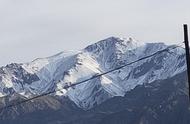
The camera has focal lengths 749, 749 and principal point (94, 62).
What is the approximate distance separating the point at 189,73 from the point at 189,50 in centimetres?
207

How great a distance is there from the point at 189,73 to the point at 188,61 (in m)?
0.67

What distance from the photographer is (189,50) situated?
142 feet

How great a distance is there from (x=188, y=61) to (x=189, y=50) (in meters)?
1.65

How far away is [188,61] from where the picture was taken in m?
41.7

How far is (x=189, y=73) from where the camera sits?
136 ft

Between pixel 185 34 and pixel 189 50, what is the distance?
1861mm

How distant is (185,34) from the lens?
136ft

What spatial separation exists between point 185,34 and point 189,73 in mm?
2174

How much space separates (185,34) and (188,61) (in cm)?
151
